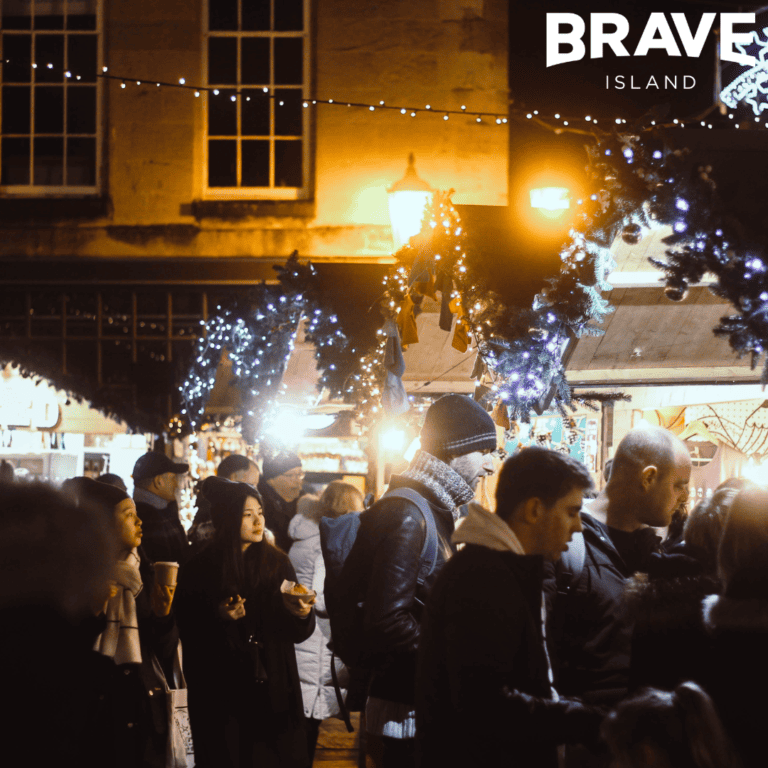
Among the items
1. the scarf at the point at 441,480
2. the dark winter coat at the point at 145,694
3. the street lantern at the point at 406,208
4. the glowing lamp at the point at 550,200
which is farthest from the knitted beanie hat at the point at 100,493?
the street lantern at the point at 406,208

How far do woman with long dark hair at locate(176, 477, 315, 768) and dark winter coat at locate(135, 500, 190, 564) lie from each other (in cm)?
171

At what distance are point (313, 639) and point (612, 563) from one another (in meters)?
3.32

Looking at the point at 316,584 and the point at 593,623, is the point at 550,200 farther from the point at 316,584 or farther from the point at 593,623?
the point at 316,584

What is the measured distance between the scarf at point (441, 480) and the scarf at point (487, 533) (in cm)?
119

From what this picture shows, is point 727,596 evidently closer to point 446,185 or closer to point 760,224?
point 760,224

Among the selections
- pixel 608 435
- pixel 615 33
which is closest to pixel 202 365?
pixel 608 435

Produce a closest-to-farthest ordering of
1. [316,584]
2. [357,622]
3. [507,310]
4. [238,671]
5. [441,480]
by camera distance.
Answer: [357,622]
[441,480]
[238,671]
[507,310]
[316,584]

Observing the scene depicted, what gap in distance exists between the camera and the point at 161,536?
699 centimetres

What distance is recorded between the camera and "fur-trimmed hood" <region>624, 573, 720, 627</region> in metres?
3.04

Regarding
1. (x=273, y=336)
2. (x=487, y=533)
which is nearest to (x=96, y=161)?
(x=273, y=336)

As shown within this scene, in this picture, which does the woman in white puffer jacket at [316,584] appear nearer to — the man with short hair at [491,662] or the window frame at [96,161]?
the man with short hair at [491,662]

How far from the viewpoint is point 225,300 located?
1209 cm

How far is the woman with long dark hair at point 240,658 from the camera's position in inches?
196

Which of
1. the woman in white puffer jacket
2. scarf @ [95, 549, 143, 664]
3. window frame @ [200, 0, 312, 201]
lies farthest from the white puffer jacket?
window frame @ [200, 0, 312, 201]
